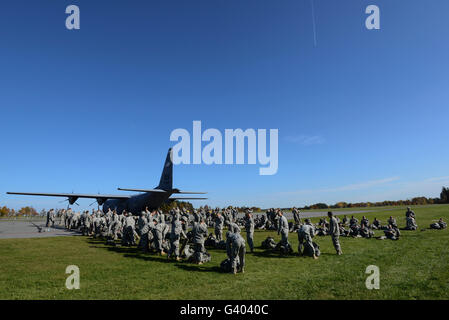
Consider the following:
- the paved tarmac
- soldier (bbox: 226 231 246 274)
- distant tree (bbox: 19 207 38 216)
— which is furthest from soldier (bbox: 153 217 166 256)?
distant tree (bbox: 19 207 38 216)

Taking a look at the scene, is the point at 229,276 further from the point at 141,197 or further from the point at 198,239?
the point at 141,197

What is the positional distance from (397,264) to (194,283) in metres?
8.89

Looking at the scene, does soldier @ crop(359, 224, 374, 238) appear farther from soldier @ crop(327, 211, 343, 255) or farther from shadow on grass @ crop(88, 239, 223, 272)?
shadow on grass @ crop(88, 239, 223, 272)

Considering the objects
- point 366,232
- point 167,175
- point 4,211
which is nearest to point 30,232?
point 167,175

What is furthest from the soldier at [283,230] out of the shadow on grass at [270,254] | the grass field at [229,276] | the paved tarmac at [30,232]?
the paved tarmac at [30,232]

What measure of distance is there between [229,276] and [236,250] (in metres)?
1.00

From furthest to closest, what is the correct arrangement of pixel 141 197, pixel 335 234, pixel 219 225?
pixel 141 197
pixel 219 225
pixel 335 234

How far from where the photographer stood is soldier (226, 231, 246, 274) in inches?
382

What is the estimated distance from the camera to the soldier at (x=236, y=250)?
9693 millimetres

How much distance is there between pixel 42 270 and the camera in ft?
33.0

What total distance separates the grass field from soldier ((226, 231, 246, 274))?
1.37ft

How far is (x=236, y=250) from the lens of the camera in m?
9.73
